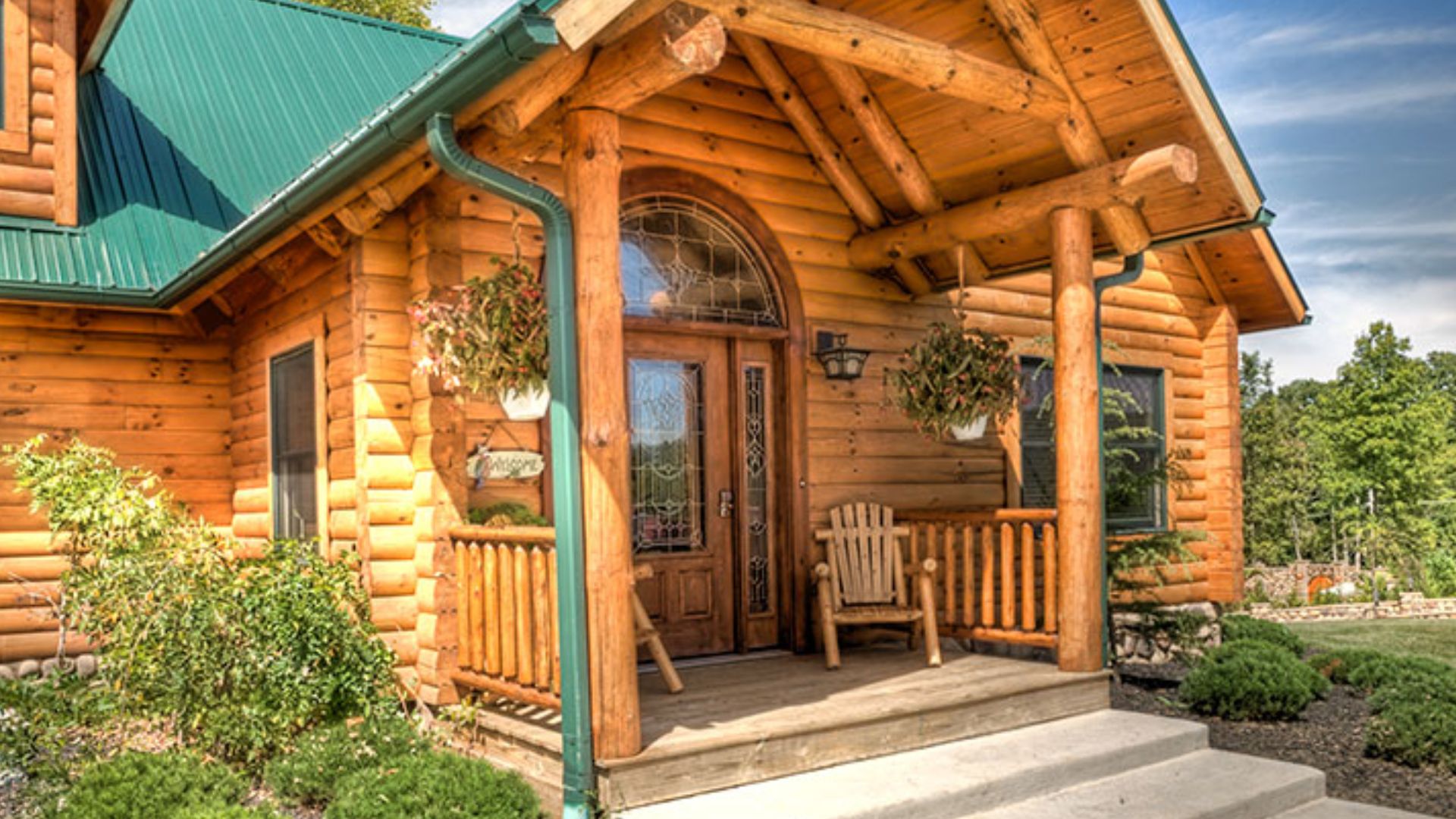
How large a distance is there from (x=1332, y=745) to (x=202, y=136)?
28.9 feet

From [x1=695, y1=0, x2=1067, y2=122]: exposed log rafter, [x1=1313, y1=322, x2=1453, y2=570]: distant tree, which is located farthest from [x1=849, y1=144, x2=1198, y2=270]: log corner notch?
[x1=1313, y1=322, x2=1453, y2=570]: distant tree

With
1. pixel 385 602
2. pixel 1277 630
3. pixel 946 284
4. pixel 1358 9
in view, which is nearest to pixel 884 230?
pixel 946 284

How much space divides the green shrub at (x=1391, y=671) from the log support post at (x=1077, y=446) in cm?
243

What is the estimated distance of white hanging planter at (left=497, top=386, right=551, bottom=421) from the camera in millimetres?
4945

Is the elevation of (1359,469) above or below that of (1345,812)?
above

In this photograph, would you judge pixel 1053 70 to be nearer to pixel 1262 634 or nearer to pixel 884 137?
pixel 884 137

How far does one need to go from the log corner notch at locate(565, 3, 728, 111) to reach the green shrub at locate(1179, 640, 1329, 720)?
4.98 meters

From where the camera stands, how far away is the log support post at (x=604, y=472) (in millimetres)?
4191

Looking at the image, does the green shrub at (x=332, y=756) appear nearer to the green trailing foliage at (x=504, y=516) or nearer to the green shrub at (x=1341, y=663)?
the green trailing foliage at (x=504, y=516)

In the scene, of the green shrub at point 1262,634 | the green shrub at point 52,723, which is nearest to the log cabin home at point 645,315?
the green shrub at point 52,723

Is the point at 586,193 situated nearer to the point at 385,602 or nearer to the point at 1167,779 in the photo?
the point at 385,602

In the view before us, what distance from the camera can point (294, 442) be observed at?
666 cm

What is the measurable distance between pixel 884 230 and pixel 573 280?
3180 millimetres

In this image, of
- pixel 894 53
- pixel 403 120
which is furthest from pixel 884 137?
pixel 403 120
